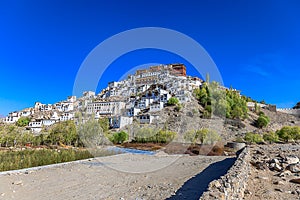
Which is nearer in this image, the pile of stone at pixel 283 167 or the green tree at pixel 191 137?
the pile of stone at pixel 283 167

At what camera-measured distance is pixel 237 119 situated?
193ft

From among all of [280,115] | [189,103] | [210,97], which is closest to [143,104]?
[189,103]

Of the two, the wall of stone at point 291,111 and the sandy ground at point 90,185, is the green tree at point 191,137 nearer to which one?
the sandy ground at point 90,185

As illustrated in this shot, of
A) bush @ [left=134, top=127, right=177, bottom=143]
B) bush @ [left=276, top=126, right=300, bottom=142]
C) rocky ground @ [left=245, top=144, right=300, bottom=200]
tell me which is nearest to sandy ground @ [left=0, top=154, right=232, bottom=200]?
rocky ground @ [left=245, top=144, right=300, bottom=200]

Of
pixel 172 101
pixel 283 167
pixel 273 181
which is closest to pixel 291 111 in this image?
pixel 172 101

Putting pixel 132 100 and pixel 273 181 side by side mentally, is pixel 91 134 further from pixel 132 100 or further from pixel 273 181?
pixel 132 100

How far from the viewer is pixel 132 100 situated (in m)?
75.4

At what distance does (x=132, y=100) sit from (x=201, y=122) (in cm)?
2883

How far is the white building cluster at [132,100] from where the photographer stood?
64375mm

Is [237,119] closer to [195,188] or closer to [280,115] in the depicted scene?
[280,115]

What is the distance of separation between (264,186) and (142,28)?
34.2 ft

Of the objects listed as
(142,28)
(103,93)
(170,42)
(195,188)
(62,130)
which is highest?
(103,93)

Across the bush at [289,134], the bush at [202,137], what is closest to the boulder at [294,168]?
the bush at [202,137]

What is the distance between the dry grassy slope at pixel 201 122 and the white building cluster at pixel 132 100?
3563 mm
